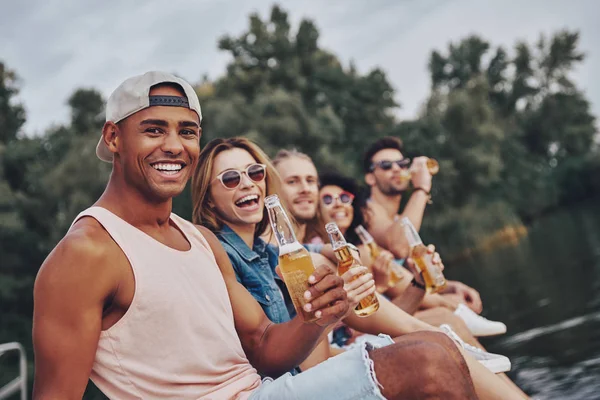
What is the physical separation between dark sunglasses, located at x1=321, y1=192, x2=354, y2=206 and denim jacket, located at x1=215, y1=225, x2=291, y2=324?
2.08 meters

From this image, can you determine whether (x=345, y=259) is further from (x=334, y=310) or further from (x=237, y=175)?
(x=237, y=175)

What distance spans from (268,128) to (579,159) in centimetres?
3056

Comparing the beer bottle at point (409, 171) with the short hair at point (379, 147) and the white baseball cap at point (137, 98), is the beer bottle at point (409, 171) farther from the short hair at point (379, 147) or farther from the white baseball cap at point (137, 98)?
the white baseball cap at point (137, 98)

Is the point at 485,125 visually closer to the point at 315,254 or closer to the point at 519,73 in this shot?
the point at 519,73

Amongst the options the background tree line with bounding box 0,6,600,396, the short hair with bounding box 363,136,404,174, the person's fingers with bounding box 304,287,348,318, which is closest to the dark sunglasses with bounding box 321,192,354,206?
the short hair with bounding box 363,136,404,174

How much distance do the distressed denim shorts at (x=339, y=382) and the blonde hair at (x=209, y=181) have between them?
1.48 meters

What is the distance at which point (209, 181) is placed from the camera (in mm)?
3535

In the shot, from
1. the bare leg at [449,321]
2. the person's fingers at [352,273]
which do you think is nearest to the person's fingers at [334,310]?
the person's fingers at [352,273]

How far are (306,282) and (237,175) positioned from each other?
1350mm

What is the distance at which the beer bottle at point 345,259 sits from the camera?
8.57 ft

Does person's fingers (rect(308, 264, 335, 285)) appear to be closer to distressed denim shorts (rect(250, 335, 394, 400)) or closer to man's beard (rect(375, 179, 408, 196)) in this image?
distressed denim shorts (rect(250, 335, 394, 400))

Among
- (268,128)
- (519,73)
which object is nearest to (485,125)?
(268,128)

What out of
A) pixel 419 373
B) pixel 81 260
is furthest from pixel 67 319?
pixel 419 373

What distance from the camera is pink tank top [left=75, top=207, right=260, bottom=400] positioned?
2.09 m
